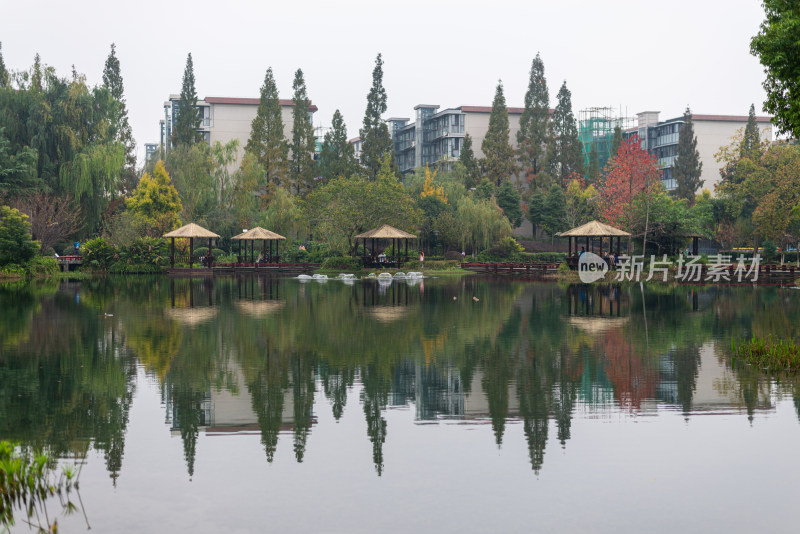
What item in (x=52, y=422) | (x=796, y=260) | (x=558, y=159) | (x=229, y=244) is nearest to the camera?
(x=52, y=422)

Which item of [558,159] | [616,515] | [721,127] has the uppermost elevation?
[721,127]

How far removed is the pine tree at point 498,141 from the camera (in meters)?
68.5

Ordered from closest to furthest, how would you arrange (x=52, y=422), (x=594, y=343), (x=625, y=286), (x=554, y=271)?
1. (x=52, y=422)
2. (x=594, y=343)
3. (x=625, y=286)
4. (x=554, y=271)

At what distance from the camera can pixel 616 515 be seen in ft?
19.4

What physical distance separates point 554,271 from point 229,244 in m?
23.6

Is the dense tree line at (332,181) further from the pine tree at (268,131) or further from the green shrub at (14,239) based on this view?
the green shrub at (14,239)

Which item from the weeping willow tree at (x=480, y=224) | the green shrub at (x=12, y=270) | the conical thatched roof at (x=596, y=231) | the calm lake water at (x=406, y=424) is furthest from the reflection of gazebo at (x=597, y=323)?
the weeping willow tree at (x=480, y=224)

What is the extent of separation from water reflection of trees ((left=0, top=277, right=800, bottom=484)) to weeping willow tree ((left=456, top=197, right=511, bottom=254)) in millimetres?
27321

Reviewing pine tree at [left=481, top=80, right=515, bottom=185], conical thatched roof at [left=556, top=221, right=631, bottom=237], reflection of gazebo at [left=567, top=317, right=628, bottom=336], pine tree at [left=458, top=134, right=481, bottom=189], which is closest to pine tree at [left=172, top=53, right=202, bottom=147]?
pine tree at [left=458, top=134, right=481, bottom=189]

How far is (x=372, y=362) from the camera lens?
42.3 ft

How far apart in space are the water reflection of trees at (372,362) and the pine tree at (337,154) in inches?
1619

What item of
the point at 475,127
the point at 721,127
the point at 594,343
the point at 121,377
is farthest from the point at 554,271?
the point at 721,127

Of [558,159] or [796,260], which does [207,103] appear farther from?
[796,260]

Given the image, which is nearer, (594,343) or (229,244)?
(594,343)
